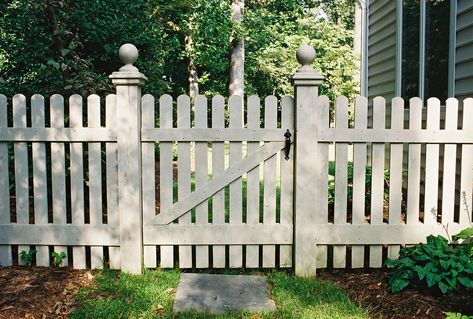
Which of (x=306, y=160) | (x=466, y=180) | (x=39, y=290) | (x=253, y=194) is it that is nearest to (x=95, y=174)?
(x=39, y=290)

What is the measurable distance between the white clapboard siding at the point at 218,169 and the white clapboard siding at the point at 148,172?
0.50 meters

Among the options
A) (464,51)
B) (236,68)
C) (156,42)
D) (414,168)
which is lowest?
(414,168)

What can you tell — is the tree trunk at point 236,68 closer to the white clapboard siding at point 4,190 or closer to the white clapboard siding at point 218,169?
the white clapboard siding at point 218,169

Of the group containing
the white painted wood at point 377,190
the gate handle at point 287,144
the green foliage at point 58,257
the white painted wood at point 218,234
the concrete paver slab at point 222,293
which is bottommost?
the concrete paver slab at point 222,293

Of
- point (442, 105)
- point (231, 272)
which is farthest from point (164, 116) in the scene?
point (442, 105)

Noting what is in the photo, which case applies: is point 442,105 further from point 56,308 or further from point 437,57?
point 56,308

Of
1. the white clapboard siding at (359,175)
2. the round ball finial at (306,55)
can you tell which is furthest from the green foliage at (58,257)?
the round ball finial at (306,55)

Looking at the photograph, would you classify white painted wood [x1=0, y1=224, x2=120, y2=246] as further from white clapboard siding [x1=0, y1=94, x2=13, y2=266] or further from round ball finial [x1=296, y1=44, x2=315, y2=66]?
round ball finial [x1=296, y1=44, x2=315, y2=66]

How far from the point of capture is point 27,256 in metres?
4.08

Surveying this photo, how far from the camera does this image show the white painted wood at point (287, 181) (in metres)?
3.98

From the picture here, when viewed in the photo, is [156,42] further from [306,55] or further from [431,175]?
[431,175]

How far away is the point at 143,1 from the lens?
8.58 m

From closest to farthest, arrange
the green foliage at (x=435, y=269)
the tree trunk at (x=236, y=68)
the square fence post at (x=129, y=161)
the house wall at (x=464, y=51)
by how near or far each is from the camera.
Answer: the green foliage at (x=435, y=269) < the square fence post at (x=129, y=161) < the house wall at (x=464, y=51) < the tree trunk at (x=236, y=68)

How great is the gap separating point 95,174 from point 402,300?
8.38 ft
